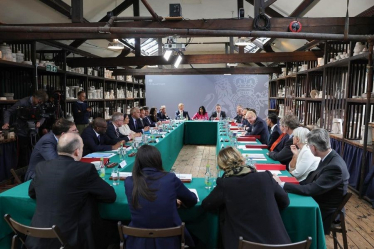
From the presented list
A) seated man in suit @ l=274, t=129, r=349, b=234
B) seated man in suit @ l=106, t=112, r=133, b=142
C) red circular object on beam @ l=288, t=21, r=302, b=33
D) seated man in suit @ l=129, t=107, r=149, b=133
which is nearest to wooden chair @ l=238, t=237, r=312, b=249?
seated man in suit @ l=274, t=129, r=349, b=234

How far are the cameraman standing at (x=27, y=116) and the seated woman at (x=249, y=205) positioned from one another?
3.99 meters

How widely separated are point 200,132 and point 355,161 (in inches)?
199

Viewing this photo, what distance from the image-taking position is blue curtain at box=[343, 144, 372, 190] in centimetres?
446

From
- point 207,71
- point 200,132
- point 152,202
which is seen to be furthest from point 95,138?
point 207,71

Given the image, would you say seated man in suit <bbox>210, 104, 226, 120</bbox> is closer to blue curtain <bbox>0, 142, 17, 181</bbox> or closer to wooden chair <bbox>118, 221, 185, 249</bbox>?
blue curtain <bbox>0, 142, 17, 181</bbox>

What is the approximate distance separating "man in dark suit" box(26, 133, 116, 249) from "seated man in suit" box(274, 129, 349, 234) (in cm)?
148

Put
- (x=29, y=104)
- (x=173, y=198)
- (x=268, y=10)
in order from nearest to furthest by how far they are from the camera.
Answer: (x=173, y=198) → (x=29, y=104) → (x=268, y=10)

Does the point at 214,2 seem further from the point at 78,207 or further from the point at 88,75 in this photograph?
the point at 78,207

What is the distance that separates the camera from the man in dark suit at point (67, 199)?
77.9 inches

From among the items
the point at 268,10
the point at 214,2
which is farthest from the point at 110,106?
the point at 268,10

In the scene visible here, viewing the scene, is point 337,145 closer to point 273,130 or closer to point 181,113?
point 273,130

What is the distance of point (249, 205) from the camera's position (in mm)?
1806

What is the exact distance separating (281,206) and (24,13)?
5802 millimetres

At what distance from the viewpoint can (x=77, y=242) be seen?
2020 millimetres
